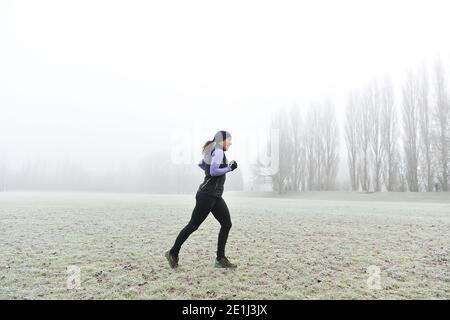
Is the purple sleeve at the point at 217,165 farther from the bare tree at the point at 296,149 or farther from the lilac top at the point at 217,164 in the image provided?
the bare tree at the point at 296,149

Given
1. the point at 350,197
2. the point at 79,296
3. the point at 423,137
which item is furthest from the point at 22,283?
the point at 423,137

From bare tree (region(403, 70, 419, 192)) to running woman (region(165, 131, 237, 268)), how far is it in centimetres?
3742

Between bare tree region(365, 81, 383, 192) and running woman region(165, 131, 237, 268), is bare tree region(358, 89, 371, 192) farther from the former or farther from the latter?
running woman region(165, 131, 237, 268)

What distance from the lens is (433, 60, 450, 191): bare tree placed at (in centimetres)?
3522

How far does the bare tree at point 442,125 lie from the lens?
3522 cm

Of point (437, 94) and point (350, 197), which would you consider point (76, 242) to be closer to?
point (350, 197)

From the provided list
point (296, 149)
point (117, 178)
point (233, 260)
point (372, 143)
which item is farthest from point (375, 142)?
point (117, 178)

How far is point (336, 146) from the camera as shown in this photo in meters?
45.8

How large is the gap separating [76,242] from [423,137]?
126ft

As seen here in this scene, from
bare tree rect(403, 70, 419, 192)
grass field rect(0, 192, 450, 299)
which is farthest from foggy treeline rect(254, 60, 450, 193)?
grass field rect(0, 192, 450, 299)

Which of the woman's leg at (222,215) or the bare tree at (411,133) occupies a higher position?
the bare tree at (411,133)

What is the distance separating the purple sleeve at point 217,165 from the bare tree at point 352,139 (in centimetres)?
4010

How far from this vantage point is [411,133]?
3747 centimetres

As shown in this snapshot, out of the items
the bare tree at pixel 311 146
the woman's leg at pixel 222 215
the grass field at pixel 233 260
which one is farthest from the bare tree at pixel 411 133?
the woman's leg at pixel 222 215
